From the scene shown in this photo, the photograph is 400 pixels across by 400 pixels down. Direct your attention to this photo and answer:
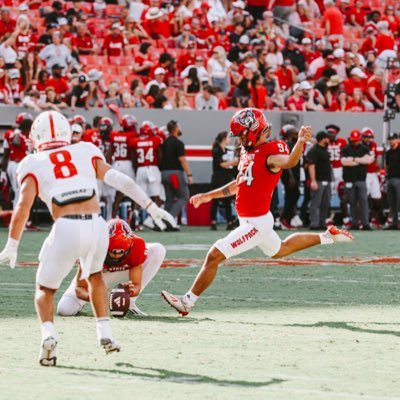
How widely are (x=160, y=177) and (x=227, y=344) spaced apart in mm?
15075

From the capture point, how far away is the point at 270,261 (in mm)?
16141

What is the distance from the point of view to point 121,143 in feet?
75.6

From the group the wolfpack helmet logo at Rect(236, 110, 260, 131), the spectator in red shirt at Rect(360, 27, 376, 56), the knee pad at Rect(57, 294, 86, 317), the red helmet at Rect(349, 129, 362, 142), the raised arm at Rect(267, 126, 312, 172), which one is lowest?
the knee pad at Rect(57, 294, 86, 317)

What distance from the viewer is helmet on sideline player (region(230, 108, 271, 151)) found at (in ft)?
34.4

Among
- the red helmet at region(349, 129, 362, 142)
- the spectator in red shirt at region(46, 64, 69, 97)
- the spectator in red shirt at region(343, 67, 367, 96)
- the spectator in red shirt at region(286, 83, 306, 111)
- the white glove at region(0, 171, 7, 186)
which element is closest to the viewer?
the white glove at region(0, 171, 7, 186)

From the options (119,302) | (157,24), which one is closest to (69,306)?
(119,302)

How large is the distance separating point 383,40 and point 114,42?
23.6 feet

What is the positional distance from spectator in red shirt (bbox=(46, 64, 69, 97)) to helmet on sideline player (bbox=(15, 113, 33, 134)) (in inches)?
52.8

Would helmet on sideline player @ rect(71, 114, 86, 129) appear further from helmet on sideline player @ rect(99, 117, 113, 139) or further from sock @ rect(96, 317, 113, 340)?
sock @ rect(96, 317, 113, 340)

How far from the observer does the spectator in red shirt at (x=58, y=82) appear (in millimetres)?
23203

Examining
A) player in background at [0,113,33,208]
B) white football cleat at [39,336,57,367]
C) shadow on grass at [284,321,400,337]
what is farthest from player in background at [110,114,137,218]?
white football cleat at [39,336,57,367]

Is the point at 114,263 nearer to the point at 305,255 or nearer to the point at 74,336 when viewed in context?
the point at 74,336

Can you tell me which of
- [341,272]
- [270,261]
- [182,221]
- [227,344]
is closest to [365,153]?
[182,221]

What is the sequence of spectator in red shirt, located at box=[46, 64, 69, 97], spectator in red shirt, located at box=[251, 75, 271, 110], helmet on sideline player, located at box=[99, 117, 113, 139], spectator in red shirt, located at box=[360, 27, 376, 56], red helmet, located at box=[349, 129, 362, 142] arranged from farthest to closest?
spectator in red shirt, located at box=[360, 27, 376, 56]
spectator in red shirt, located at box=[251, 75, 271, 110]
red helmet, located at box=[349, 129, 362, 142]
spectator in red shirt, located at box=[46, 64, 69, 97]
helmet on sideline player, located at box=[99, 117, 113, 139]
